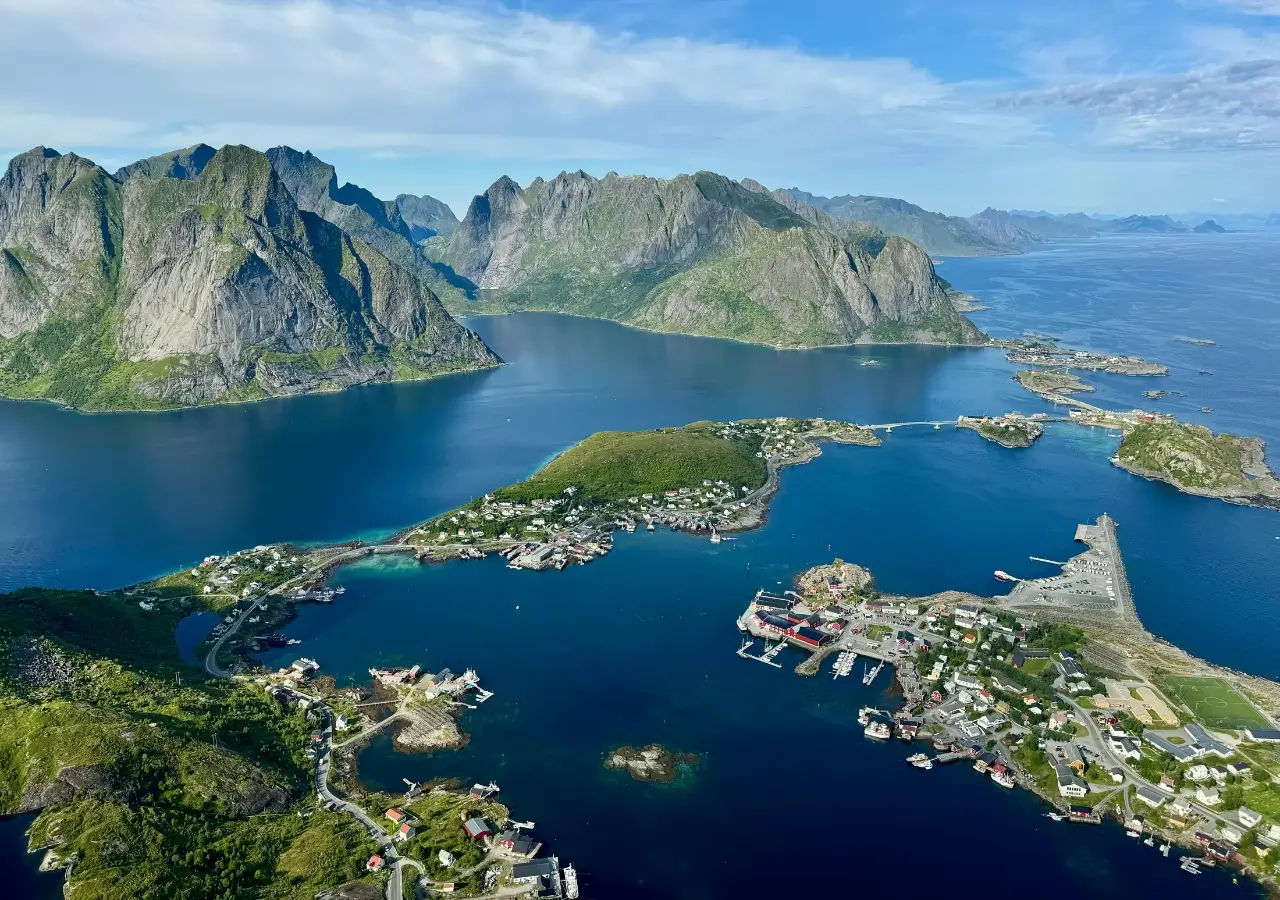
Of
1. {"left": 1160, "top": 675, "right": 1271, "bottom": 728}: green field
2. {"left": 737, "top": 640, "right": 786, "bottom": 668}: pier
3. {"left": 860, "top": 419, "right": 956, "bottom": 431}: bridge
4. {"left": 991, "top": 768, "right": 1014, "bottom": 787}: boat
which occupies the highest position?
{"left": 860, "top": 419, "right": 956, "bottom": 431}: bridge

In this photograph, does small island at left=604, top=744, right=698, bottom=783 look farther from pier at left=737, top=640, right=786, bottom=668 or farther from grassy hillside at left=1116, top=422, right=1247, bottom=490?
grassy hillside at left=1116, top=422, right=1247, bottom=490

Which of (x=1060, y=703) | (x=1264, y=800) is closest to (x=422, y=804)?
(x=1060, y=703)

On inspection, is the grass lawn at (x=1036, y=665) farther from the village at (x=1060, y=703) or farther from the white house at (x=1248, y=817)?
the white house at (x=1248, y=817)

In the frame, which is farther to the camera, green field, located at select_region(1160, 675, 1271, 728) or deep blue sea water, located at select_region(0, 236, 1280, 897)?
green field, located at select_region(1160, 675, 1271, 728)

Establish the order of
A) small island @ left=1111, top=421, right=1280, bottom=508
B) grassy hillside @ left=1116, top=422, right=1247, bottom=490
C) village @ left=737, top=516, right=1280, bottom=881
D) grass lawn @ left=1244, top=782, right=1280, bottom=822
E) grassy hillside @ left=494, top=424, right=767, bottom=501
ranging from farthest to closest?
grassy hillside @ left=1116, top=422, right=1247, bottom=490 < small island @ left=1111, top=421, right=1280, bottom=508 < grassy hillside @ left=494, top=424, right=767, bottom=501 < village @ left=737, top=516, right=1280, bottom=881 < grass lawn @ left=1244, top=782, right=1280, bottom=822

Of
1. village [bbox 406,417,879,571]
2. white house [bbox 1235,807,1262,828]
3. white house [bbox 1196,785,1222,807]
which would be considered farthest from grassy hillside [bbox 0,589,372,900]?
white house [bbox 1235,807,1262,828]

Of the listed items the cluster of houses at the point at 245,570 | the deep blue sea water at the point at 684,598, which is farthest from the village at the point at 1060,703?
the cluster of houses at the point at 245,570

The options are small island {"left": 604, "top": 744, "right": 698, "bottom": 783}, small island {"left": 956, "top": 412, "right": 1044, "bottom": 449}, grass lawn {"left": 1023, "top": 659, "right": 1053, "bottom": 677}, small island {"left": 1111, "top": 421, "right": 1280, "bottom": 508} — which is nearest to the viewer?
small island {"left": 604, "top": 744, "right": 698, "bottom": 783}
